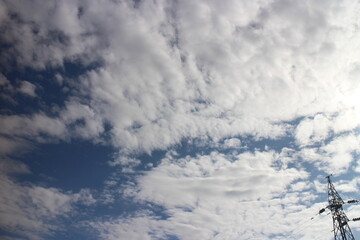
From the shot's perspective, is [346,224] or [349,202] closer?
[346,224]

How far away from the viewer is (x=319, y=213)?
5444cm

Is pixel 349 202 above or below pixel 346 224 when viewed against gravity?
above

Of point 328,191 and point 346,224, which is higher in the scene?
point 328,191

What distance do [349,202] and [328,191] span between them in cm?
434

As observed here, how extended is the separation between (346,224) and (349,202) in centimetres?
607

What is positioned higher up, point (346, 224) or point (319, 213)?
point (319, 213)

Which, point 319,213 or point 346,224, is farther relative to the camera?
point 319,213

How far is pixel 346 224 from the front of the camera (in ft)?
154

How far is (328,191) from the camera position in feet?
171

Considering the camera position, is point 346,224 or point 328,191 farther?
point 328,191

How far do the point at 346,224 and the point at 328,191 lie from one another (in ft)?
22.9

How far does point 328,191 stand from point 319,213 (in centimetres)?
589

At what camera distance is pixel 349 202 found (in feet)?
168
